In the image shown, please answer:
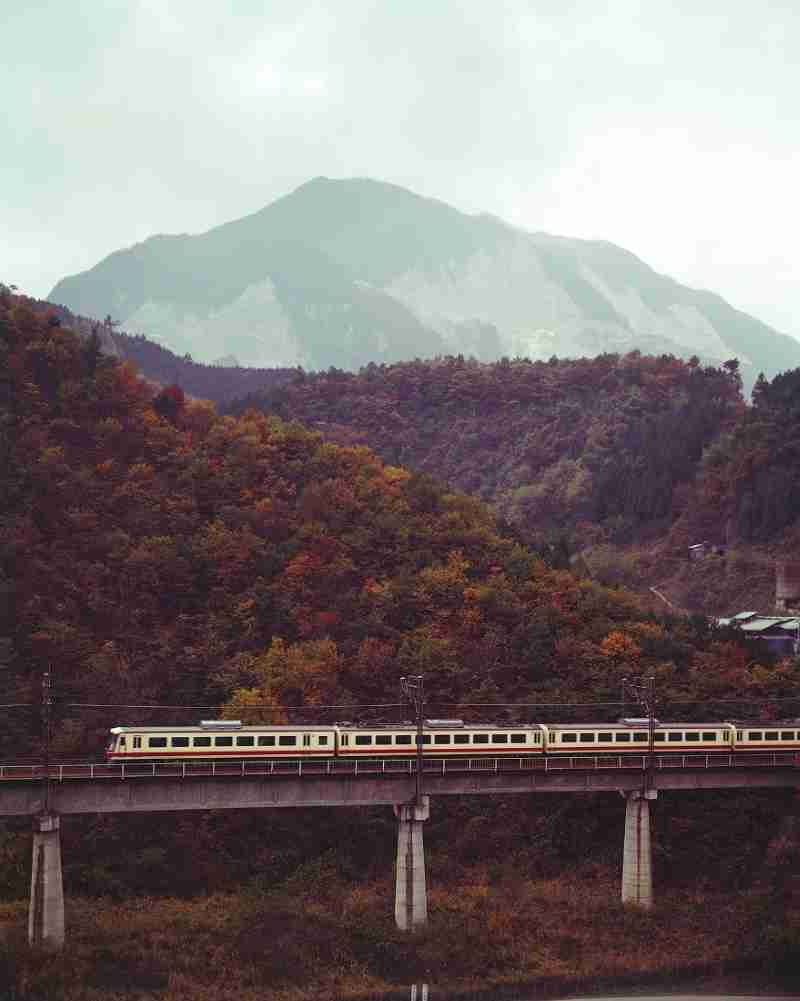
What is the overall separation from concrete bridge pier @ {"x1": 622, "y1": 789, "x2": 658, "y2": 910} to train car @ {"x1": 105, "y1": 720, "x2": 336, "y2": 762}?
15000 mm

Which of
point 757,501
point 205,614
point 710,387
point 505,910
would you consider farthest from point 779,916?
point 710,387

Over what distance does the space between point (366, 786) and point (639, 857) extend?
13.9 m

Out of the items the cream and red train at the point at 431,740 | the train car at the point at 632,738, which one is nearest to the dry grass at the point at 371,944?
the train car at the point at 632,738

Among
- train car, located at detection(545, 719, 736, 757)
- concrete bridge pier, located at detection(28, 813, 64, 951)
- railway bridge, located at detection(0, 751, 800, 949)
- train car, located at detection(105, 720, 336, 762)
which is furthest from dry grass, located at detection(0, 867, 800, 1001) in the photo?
train car, located at detection(105, 720, 336, 762)

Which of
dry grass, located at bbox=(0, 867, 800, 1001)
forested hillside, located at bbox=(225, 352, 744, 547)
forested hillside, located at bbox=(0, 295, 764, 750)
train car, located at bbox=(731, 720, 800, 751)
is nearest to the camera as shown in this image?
dry grass, located at bbox=(0, 867, 800, 1001)

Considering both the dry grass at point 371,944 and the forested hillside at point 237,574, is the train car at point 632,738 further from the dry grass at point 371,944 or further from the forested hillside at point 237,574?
the forested hillside at point 237,574

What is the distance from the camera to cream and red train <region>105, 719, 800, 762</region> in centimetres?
5016

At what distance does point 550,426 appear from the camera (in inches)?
6973

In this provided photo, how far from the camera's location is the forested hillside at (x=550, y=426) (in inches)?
→ 5517

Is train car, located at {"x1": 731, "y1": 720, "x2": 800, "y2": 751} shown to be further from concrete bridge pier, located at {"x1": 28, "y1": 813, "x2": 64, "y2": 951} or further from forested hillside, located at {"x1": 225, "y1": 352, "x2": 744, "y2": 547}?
forested hillside, located at {"x1": 225, "y1": 352, "x2": 744, "y2": 547}

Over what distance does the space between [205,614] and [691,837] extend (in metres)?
34.4

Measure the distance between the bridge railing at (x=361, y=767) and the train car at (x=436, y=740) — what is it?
42 centimetres

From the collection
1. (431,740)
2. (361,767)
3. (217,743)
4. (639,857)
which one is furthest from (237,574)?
(639,857)

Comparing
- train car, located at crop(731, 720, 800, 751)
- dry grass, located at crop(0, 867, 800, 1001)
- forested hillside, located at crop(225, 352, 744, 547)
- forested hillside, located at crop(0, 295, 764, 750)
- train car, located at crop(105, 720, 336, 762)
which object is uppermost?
forested hillside, located at crop(225, 352, 744, 547)
